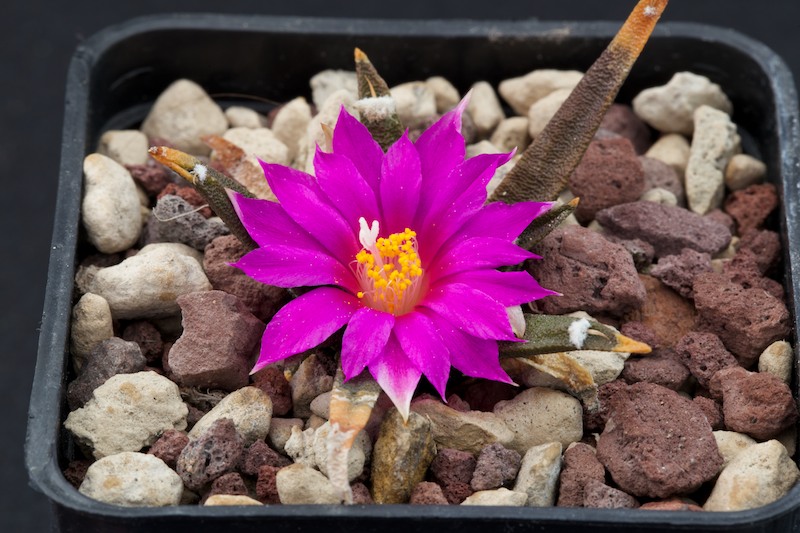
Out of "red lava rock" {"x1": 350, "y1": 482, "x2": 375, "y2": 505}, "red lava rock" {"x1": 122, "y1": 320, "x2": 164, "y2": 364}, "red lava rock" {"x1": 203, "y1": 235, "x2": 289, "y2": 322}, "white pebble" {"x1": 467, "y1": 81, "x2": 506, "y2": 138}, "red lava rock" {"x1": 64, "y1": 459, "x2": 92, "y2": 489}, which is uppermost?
"white pebble" {"x1": 467, "y1": 81, "x2": 506, "y2": 138}

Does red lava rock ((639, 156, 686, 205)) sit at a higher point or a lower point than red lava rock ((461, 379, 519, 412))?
higher

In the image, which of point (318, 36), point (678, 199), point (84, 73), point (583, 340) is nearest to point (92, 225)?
point (84, 73)

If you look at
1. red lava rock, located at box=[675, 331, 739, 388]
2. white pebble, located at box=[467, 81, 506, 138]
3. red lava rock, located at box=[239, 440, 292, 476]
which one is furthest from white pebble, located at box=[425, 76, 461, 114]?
red lava rock, located at box=[239, 440, 292, 476]

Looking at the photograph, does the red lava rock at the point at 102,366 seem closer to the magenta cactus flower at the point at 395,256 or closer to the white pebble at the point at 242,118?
the magenta cactus flower at the point at 395,256

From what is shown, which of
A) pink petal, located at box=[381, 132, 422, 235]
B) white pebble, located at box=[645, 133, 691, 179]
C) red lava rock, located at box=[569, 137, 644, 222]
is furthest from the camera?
white pebble, located at box=[645, 133, 691, 179]

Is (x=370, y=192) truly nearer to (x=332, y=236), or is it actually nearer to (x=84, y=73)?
(x=332, y=236)

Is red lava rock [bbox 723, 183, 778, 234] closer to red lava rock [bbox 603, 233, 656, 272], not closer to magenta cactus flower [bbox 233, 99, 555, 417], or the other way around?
red lava rock [bbox 603, 233, 656, 272]
